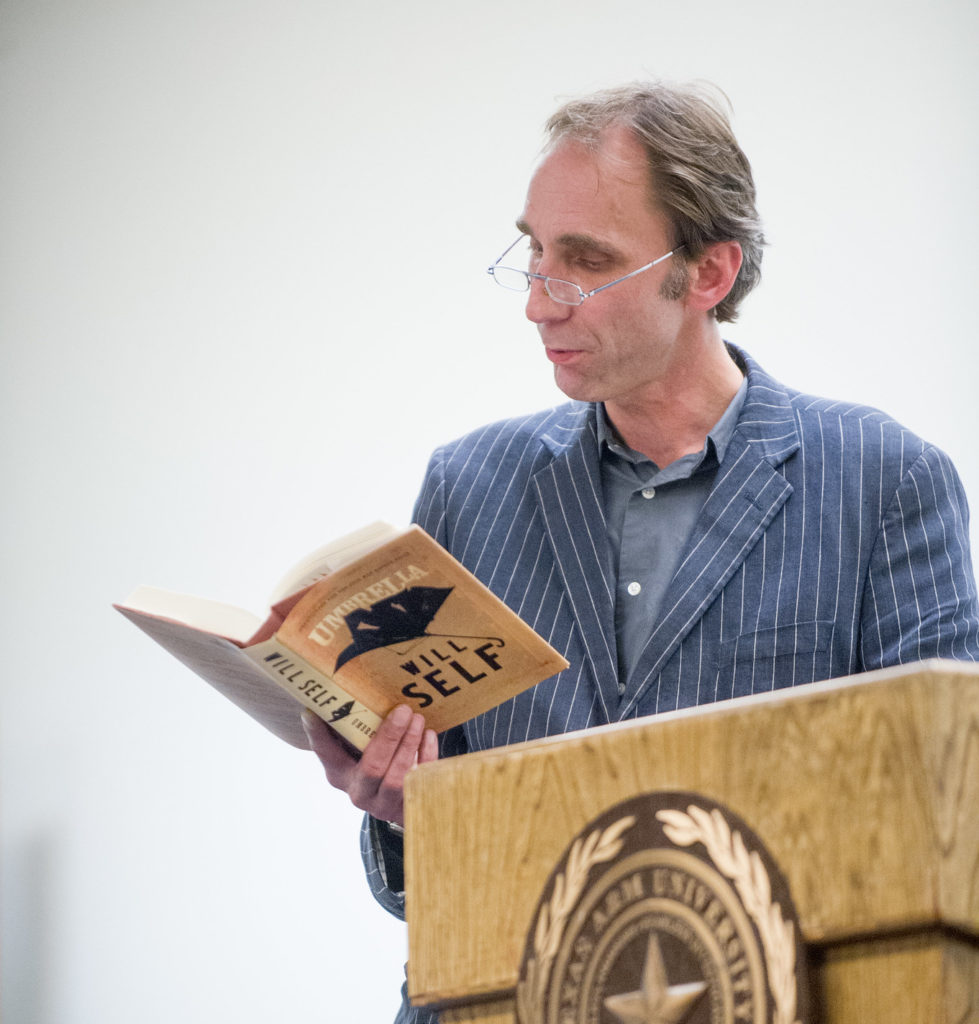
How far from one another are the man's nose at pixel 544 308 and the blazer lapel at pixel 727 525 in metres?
0.23

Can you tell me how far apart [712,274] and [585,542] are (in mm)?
387

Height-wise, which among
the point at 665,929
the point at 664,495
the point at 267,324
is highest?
the point at 267,324

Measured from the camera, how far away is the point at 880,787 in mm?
552

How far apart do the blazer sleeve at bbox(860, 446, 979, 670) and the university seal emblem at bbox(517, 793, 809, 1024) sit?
65cm

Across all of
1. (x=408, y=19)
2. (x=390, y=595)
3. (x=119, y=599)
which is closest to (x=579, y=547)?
(x=390, y=595)

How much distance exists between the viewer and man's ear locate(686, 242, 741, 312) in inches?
58.6

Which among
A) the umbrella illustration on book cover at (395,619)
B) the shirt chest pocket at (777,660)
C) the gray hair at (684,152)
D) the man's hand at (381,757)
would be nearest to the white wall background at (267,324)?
the gray hair at (684,152)

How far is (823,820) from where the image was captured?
565 mm

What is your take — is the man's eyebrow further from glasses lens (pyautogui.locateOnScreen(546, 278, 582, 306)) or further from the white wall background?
the white wall background

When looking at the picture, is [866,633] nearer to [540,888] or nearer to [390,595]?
[390,595]

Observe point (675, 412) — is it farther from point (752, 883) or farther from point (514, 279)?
point (752, 883)

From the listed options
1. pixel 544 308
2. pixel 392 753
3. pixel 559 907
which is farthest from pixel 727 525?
pixel 559 907

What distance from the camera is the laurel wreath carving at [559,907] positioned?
0.62 m

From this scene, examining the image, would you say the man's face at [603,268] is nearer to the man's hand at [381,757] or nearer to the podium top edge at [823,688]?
the man's hand at [381,757]
